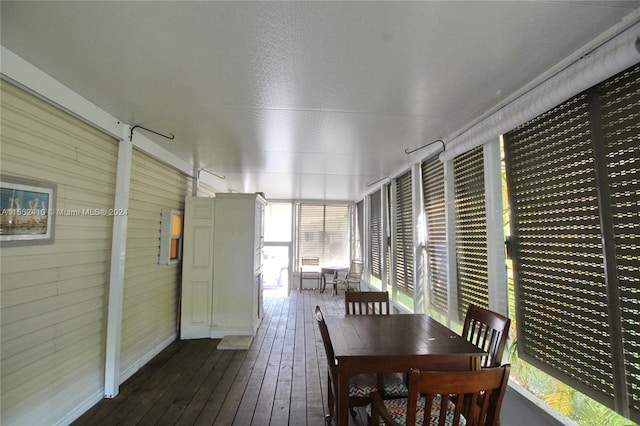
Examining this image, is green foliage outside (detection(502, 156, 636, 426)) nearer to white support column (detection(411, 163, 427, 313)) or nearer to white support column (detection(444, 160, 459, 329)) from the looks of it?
white support column (detection(444, 160, 459, 329))

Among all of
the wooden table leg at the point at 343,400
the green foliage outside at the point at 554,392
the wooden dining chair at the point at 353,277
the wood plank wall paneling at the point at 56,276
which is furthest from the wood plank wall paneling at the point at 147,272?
the wooden dining chair at the point at 353,277

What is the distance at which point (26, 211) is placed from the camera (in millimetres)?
1809

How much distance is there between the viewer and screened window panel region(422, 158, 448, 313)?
122 inches

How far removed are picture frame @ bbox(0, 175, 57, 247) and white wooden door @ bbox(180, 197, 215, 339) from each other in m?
2.05

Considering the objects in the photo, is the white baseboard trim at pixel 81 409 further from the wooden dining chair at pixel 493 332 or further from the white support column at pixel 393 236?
the white support column at pixel 393 236

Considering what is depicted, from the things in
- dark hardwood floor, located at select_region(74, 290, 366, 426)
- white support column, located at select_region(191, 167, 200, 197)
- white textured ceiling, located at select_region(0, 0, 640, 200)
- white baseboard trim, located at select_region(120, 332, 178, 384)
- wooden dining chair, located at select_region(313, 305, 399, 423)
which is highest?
white textured ceiling, located at select_region(0, 0, 640, 200)

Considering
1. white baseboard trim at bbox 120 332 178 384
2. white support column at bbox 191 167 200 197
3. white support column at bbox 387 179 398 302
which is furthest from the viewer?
white support column at bbox 387 179 398 302

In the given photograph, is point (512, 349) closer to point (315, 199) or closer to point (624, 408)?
point (624, 408)

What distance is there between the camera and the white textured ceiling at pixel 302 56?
1.30m

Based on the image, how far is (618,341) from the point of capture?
1.41 m

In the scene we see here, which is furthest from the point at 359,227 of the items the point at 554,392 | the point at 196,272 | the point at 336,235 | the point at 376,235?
the point at 554,392

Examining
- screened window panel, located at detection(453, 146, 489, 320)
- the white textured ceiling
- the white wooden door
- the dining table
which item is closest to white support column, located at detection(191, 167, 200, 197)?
the white wooden door

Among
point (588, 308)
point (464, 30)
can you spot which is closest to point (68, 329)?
point (464, 30)

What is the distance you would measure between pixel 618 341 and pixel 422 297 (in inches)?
87.7
